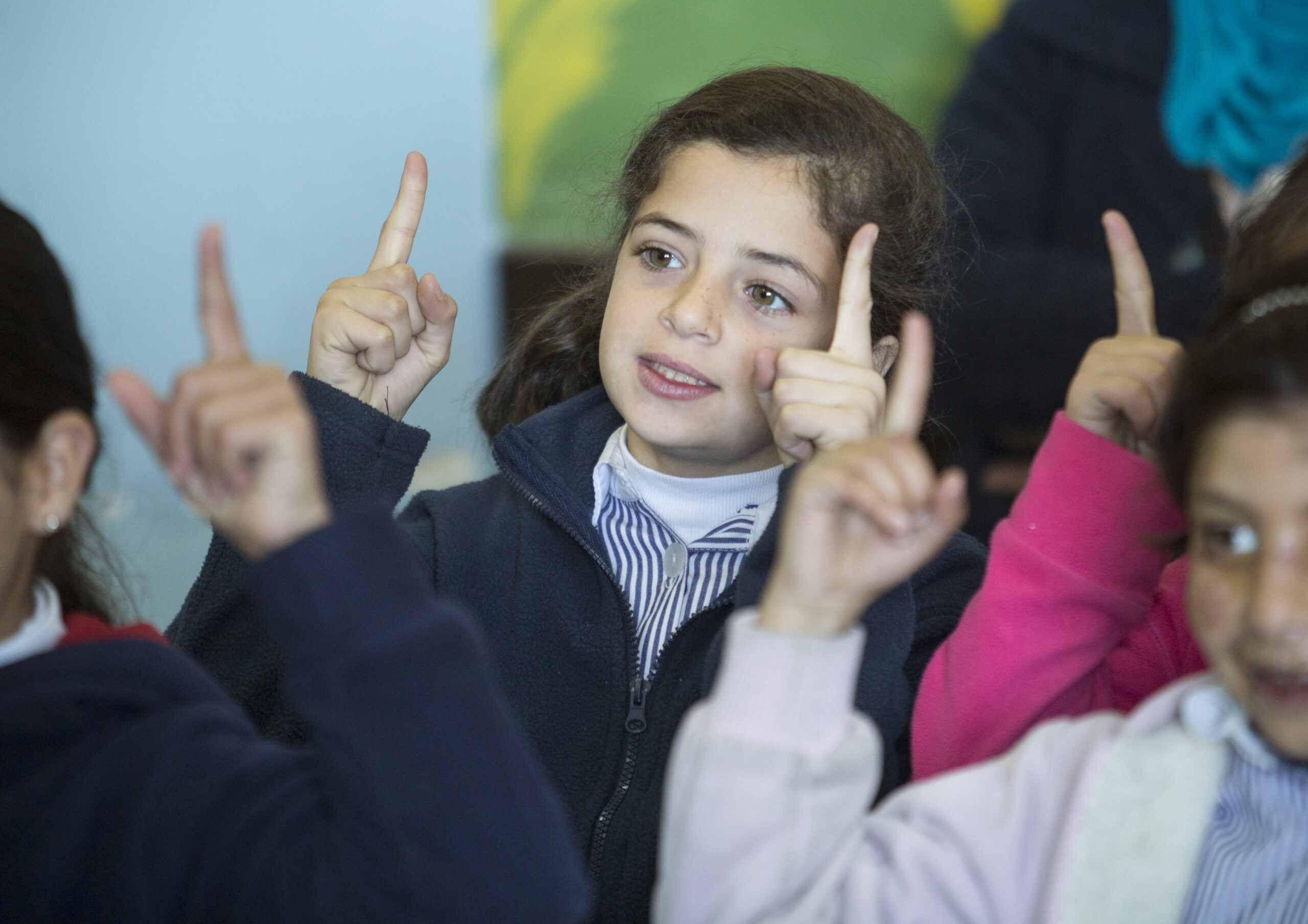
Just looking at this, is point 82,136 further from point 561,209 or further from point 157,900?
Answer: point 157,900

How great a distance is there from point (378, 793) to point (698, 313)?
60cm

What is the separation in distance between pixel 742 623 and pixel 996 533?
0.89ft

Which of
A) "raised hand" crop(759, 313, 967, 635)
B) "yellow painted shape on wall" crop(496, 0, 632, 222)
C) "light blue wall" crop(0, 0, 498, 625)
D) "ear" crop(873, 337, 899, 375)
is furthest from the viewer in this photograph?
"yellow painted shape on wall" crop(496, 0, 632, 222)

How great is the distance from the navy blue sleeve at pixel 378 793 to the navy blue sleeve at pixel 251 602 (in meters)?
0.43

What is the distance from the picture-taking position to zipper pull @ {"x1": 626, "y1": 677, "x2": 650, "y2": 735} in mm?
1050

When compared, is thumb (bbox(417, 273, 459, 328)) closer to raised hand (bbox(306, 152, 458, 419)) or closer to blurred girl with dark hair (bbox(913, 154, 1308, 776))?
raised hand (bbox(306, 152, 458, 419))

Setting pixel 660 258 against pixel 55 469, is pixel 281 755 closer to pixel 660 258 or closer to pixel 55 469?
pixel 55 469

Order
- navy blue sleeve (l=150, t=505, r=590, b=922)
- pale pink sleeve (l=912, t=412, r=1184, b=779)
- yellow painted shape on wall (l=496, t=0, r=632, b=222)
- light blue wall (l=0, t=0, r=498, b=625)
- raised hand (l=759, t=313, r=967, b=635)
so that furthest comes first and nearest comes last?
yellow painted shape on wall (l=496, t=0, r=632, b=222)
light blue wall (l=0, t=0, r=498, b=625)
pale pink sleeve (l=912, t=412, r=1184, b=779)
raised hand (l=759, t=313, r=967, b=635)
navy blue sleeve (l=150, t=505, r=590, b=922)

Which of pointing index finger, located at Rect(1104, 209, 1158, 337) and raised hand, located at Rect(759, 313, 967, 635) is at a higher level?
pointing index finger, located at Rect(1104, 209, 1158, 337)

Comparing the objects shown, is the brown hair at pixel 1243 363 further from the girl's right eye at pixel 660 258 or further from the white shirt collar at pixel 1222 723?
→ the girl's right eye at pixel 660 258

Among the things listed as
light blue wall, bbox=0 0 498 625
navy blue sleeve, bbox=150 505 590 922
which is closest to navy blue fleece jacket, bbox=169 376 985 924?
navy blue sleeve, bbox=150 505 590 922

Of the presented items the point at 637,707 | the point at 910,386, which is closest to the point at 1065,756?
the point at 910,386

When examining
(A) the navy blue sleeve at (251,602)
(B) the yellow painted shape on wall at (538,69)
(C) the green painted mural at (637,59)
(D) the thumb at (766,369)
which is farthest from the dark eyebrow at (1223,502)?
(B) the yellow painted shape on wall at (538,69)

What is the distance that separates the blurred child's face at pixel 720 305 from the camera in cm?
115
